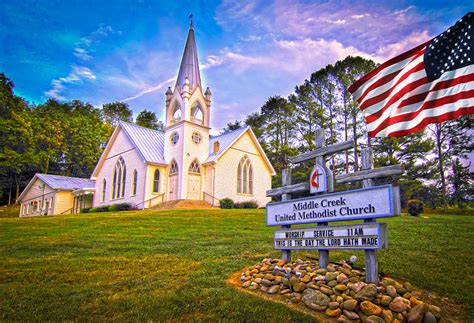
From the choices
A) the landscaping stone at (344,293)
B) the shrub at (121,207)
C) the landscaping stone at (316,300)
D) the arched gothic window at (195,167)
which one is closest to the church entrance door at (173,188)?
the arched gothic window at (195,167)

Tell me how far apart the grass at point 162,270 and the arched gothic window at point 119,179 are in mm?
15821

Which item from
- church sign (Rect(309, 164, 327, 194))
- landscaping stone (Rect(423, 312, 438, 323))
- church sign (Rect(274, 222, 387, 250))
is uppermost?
church sign (Rect(309, 164, 327, 194))

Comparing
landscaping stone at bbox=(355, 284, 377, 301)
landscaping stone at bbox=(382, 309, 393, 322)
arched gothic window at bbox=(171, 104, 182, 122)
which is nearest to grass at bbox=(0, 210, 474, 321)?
landscaping stone at bbox=(355, 284, 377, 301)

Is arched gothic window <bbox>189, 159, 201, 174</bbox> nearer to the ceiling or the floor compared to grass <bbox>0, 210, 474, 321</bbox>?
nearer to the ceiling

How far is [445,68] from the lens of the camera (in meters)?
5.67

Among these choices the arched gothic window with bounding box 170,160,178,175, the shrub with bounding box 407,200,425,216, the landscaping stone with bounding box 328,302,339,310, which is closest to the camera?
the landscaping stone with bounding box 328,302,339,310

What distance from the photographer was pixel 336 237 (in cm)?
611

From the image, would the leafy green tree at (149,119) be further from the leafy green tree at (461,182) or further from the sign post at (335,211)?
the sign post at (335,211)

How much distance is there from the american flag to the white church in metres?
20.5

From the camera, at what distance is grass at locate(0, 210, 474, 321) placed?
4984 mm

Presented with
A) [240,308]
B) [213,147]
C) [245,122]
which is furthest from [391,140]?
[240,308]

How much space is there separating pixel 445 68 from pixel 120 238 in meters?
10.2

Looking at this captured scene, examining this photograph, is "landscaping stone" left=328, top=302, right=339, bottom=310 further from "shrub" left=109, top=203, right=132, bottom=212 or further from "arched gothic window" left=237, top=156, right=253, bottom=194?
"arched gothic window" left=237, top=156, right=253, bottom=194

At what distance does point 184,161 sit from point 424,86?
71.1 ft
